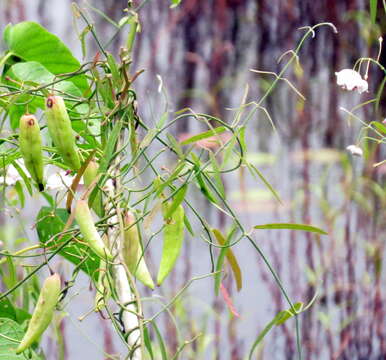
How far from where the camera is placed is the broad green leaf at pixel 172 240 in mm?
600

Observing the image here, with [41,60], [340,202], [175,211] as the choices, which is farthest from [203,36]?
[175,211]

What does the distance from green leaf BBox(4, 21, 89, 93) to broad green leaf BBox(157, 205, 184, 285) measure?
276 millimetres

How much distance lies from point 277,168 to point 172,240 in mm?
1785

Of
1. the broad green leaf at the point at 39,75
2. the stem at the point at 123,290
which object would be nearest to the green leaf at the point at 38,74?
the broad green leaf at the point at 39,75

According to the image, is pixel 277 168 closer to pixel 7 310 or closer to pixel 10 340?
pixel 7 310

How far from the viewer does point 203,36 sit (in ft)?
8.05

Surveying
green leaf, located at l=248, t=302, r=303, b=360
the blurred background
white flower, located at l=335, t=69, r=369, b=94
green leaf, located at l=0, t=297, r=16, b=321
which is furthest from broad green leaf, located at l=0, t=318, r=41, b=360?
the blurred background

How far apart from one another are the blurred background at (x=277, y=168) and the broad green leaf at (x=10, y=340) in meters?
1.39

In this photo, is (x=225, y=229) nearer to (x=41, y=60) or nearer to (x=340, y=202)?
(x=340, y=202)

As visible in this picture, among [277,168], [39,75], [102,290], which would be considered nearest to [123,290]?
[102,290]

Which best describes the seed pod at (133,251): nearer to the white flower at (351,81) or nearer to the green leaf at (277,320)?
the green leaf at (277,320)

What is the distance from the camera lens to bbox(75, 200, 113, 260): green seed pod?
0.53 metres

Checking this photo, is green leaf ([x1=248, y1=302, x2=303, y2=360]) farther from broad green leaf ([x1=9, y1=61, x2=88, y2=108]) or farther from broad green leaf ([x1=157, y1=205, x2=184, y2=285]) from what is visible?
broad green leaf ([x1=9, y1=61, x2=88, y2=108])

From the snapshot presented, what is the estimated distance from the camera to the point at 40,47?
0.86 meters
